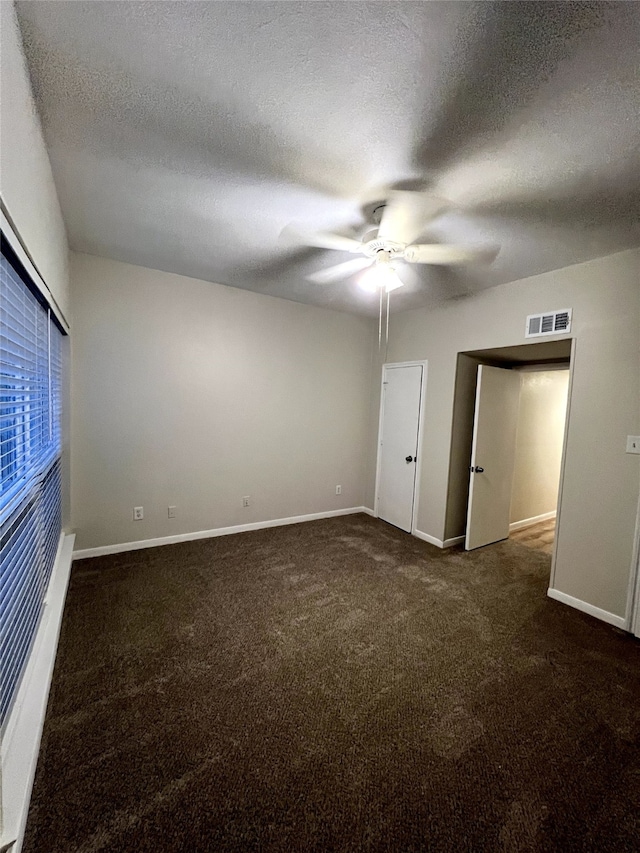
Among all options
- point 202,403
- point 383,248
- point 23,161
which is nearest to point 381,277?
point 383,248

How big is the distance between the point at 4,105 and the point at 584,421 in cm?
349

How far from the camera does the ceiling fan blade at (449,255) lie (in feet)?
7.43

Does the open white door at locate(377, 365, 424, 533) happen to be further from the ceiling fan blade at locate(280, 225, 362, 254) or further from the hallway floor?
the ceiling fan blade at locate(280, 225, 362, 254)

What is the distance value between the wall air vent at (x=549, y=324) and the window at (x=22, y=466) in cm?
334

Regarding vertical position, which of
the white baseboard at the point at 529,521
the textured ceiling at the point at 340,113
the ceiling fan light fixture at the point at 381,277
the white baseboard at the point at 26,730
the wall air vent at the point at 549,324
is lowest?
the white baseboard at the point at 529,521

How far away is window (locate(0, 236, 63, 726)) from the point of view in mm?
1275

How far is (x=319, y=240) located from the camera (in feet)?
7.66

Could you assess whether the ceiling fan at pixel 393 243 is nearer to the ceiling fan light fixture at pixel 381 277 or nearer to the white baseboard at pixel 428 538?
the ceiling fan light fixture at pixel 381 277

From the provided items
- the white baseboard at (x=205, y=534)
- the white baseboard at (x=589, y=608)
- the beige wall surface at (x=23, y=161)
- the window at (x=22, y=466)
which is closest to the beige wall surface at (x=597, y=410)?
the white baseboard at (x=589, y=608)

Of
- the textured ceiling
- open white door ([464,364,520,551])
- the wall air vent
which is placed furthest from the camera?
open white door ([464,364,520,551])

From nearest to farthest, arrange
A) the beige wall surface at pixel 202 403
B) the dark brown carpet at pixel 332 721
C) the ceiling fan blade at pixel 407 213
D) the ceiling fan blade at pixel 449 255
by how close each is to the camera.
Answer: the dark brown carpet at pixel 332 721, the ceiling fan blade at pixel 407 213, the ceiling fan blade at pixel 449 255, the beige wall surface at pixel 202 403

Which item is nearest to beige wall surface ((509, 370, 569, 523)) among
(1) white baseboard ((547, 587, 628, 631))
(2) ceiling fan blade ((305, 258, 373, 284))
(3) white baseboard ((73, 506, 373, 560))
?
(1) white baseboard ((547, 587, 628, 631))

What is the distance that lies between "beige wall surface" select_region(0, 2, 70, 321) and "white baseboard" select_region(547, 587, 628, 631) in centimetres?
390

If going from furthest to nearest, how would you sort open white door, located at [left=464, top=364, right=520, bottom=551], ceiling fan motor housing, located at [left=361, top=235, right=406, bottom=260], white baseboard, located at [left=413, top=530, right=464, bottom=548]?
white baseboard, located at [left=413, top=530, right=464, bottom=548]
open white door, located at [left=464, top=364, right=520, bottom=551]
ceiling fan motor housing, located at [left=361, top=235, right=406, bottom=260]
